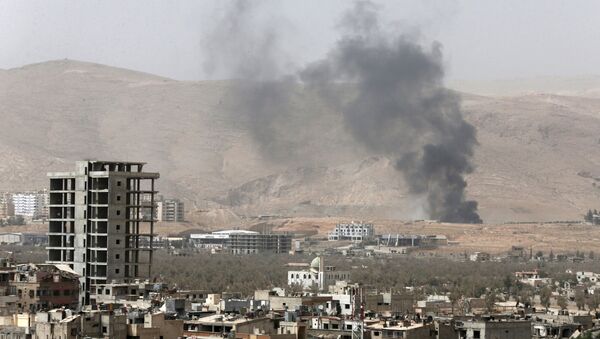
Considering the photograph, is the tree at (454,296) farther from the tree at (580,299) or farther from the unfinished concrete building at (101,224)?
the unfinished concrete building at (101,224)

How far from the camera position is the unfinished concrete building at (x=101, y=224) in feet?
335

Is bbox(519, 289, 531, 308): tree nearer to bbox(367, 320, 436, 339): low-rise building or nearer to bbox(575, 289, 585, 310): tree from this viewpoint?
bbox(575, 289, 585, 310): tree

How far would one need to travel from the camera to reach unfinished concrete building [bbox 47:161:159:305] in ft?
335

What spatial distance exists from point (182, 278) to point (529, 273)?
40479mm

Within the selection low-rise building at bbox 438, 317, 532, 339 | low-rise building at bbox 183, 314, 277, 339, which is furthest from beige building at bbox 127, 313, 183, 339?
low-rise building at bbox 438, 317, 532, 339

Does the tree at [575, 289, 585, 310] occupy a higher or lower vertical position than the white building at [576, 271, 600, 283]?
lower

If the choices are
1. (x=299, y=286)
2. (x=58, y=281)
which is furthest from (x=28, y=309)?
(x=299, y=286)

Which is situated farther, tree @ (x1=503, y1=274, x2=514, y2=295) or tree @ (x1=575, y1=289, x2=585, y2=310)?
tree @ (x1=503, y1=274, x2=514, y2=295)

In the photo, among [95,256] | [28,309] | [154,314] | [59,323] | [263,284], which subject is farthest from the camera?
[263,284]

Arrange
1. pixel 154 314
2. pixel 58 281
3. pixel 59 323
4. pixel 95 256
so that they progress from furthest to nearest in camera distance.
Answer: pixel 95 256, pixel 58 281, pixel 154 314, pixel 59 323

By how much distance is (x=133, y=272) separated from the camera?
10306 centimetres

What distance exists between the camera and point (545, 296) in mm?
130875

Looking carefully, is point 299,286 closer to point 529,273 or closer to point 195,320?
point 529,273

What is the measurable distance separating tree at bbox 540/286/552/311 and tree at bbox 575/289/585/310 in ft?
6.54
